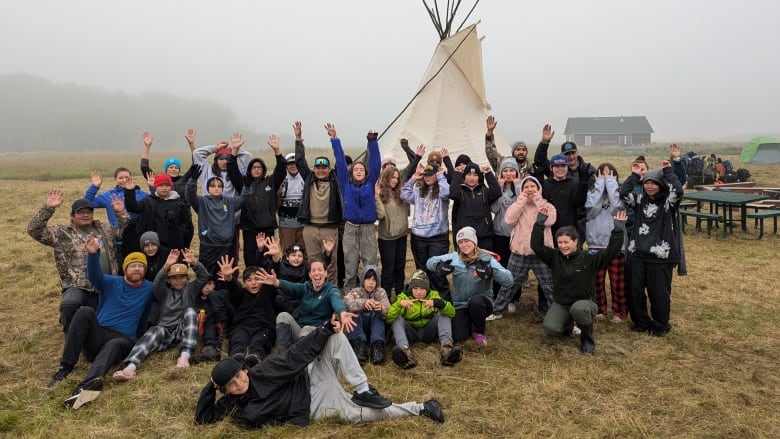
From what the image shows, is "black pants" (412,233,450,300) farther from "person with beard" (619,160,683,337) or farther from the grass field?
"person with beard" (619,160,683,337)

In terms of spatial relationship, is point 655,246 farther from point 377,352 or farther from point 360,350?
point 360,350

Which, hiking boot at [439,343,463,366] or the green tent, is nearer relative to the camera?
hiking boot at [439,343,463,366]

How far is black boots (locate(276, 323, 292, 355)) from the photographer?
13.1 feet

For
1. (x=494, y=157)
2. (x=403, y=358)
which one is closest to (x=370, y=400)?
(x=403, y=358)

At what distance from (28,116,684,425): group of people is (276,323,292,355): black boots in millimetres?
11

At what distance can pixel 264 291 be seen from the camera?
4418 mm

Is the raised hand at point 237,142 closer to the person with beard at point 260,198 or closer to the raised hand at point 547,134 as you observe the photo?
the person with beard at point 260,198

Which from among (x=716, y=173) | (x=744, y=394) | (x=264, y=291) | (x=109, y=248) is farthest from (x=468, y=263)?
(x=716, y=173)

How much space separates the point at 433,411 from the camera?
313 cm

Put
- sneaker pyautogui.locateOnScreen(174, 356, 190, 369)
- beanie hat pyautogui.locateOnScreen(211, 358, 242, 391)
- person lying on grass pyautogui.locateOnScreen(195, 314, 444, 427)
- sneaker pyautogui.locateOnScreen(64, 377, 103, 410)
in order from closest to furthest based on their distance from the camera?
beanie hat pyautogui.locateOnScreen(211, 358, 242, 391)
person lying on grass pyautogui.locateOnScreen(195, 314, 444, 427)
sneaker pyautogui.locateOnScreen(64, 377, 103, 410)
sneaker pyautogui.locateOnScreen(174, 356, 190, 369)

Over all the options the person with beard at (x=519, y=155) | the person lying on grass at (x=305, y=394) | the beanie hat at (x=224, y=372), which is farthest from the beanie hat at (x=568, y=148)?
the beanie hat at (x=224, y=372)

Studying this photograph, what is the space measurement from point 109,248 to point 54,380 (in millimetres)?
1367

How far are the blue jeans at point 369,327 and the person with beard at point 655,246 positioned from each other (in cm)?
260

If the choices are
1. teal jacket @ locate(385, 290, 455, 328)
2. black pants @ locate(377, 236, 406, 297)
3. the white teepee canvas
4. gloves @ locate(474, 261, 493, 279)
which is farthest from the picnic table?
teal jacket @ locate(385, 290, 455, 328)
